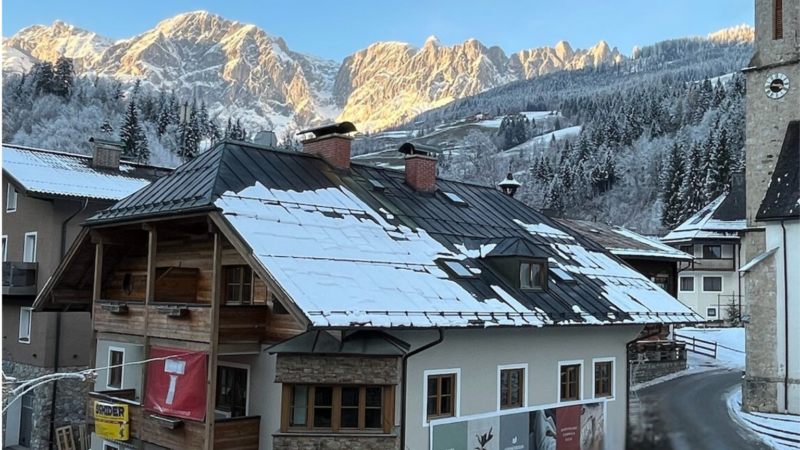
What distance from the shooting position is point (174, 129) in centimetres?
10825

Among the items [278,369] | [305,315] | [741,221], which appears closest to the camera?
[305,315]

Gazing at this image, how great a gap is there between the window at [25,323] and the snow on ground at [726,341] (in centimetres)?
3143

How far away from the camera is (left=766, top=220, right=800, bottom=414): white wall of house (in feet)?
86.5

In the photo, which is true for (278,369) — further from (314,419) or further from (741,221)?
(741,221)

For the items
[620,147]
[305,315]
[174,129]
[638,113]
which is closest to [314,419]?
[305,315]

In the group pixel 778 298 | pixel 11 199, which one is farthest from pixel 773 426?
pixel 11 199

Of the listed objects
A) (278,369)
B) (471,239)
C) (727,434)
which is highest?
(471,239)

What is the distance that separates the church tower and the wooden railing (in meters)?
19.7

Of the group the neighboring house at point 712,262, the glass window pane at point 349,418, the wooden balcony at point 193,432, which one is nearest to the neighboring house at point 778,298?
the glass window pane at point 349,418

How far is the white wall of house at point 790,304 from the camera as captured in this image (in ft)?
86.5

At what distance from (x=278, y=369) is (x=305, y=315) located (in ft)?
6.97

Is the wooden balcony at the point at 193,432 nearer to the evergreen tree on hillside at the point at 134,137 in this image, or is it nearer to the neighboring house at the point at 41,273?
the neighboring house at the point at 41,273

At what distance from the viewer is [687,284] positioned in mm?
61156

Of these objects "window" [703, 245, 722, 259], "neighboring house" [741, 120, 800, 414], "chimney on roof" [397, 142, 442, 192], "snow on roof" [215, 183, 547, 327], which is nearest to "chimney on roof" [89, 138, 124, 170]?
"chimney on roof" [397, 142, 442, 192]
